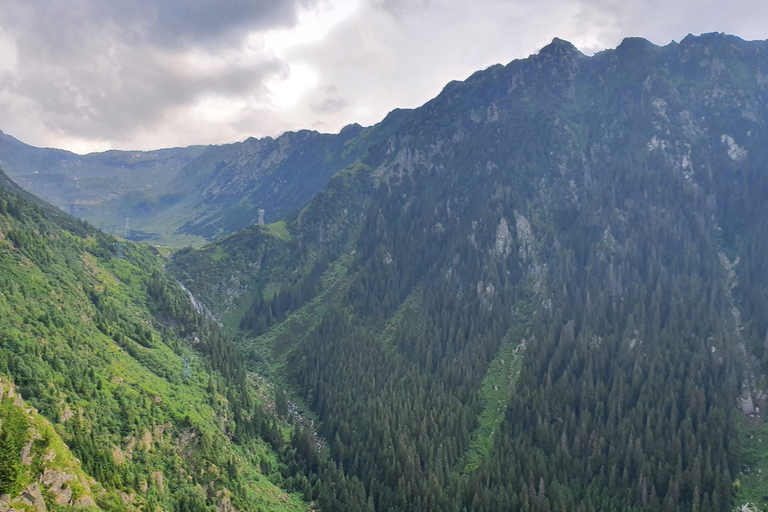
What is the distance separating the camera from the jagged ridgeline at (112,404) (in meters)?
59.6

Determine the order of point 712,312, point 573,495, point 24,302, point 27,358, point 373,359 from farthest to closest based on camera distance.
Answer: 1. point 373,359
2. point 712,312
3. point 573,495
4. point 24,302
5. point 27,358

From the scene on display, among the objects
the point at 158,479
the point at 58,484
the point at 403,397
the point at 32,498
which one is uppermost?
the point at 403,397

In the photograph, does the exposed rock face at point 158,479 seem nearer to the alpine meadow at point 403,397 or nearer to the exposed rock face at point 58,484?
the alpine meadow at point 403,397

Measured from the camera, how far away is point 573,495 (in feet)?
374

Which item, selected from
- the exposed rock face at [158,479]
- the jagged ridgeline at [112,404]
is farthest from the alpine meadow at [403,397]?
the jagged ridgeline at [112,404]

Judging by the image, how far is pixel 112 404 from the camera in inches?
3246

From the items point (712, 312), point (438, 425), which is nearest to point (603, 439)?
point (438, 425)

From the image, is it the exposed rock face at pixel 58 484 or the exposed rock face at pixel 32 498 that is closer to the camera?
the exposed rock face at pixel 32 498

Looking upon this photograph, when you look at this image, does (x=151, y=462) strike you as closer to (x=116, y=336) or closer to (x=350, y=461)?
(x=116, y=336)

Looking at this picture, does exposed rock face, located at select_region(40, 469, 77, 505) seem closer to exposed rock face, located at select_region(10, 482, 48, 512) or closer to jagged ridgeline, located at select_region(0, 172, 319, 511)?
jagged ridgeline, located at select_region(0, 172, 319, 511)

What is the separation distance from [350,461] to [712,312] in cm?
13987

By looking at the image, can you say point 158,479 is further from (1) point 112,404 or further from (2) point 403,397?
(2) point 403,397

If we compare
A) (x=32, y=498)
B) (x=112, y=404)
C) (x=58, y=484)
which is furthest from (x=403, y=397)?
(x=32, y=498)

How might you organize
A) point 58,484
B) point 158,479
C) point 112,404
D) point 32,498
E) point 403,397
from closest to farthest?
point 32,498
point 58,484
point 158,479
point 112,404
point 403,397
